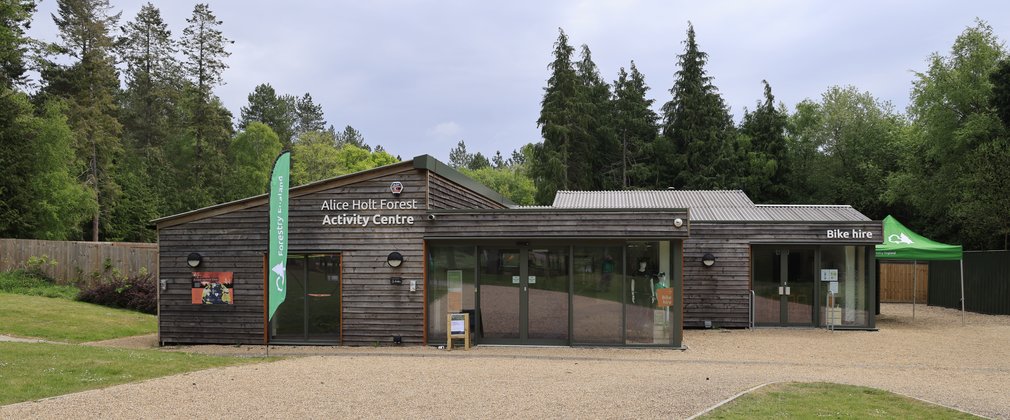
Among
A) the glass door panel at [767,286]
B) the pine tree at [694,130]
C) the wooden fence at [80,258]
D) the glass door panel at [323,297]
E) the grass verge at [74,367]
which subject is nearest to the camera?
the grass verge at [74,367]

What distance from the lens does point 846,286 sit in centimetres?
1714

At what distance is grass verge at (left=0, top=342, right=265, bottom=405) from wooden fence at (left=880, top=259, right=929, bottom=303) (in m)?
24.8

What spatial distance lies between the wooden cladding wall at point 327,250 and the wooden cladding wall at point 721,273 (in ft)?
23.0

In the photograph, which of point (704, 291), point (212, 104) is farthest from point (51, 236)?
point (704, 291)

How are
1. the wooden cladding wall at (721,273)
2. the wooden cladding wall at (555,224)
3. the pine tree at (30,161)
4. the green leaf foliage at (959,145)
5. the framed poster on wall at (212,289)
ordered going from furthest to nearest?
the pine tree at (30,161) → the green leaf foliage at (959,145) → the wooden cladding wall at (721,273) → the framed poster on wall at (212,289) → the wooden cladding wall at (555,224)

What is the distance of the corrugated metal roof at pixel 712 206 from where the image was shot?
60.8 ft

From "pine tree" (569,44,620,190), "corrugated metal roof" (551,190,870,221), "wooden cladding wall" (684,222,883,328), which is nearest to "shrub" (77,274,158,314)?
"corrugated metal roof" (551,190,870,221)

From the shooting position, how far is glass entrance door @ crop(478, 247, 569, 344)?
1356 centimetres

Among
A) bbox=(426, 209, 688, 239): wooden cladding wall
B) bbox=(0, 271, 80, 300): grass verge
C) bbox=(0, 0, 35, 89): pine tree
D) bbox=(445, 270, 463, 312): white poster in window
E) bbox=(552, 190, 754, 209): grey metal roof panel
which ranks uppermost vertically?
bbox=(0, 0, 35, 89): pine tree

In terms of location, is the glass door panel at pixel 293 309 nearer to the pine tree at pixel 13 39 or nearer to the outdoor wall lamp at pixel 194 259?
the outdoor wall lamp at pixel 194 259

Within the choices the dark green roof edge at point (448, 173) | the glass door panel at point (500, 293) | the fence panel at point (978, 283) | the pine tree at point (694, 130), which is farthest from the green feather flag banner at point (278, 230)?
the pine tree at point (694, 130)

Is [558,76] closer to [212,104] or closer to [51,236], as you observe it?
[212,104]

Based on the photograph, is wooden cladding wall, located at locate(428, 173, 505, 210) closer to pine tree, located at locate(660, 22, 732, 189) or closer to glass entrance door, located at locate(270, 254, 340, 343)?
glass entrance door, located at locate(270, 254, 340, 343)

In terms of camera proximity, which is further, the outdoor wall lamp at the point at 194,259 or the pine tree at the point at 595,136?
the pine tree at the point at 595,136
